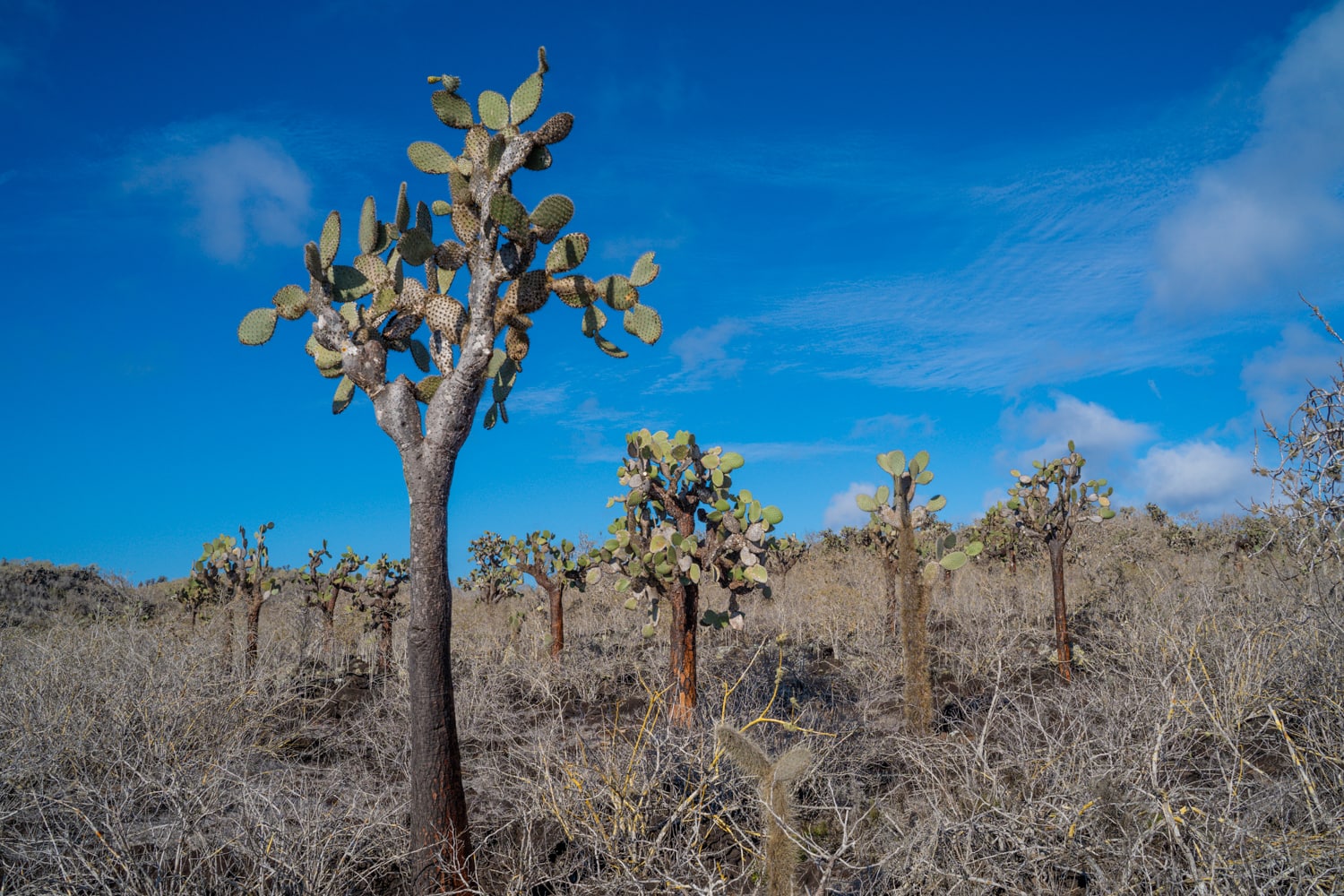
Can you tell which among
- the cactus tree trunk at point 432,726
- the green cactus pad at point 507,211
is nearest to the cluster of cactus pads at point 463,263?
the green cactus pad at point 507,211

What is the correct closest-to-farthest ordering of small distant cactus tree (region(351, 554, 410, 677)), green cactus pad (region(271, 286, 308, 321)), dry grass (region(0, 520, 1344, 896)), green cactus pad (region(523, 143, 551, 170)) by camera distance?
dry grass (region(0, 520, 1344, 896)) → green cactus pad (region(523, 143, 551, 170)) → green cactus pad (region(271, 286, 308, 321)) → small distant cactus tree (region(351, 554, 410, 677))

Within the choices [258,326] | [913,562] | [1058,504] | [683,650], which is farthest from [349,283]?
[1058,504]

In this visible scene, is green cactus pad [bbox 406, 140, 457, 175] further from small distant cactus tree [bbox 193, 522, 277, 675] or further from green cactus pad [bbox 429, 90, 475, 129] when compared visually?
small distant cactus tree [bbox 193, 522, 277, 675]

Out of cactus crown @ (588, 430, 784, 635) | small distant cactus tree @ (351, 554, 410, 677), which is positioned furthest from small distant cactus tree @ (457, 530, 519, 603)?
cactus crown @ (588, 430, 784, 635)

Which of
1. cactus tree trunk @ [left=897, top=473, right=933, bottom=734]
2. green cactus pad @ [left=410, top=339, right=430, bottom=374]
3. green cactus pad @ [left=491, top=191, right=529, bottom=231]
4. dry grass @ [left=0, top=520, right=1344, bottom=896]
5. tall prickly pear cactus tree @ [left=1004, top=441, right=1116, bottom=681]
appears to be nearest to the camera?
dry grass @ [left=0, top=520, right=1344, bottom=896]

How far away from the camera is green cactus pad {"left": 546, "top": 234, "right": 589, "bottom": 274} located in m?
3.53

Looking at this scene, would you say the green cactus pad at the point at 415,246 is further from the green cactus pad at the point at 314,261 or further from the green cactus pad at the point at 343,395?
the green cactus pad at the point at 343,395

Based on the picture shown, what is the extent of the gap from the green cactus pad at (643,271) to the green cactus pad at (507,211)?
74 cm

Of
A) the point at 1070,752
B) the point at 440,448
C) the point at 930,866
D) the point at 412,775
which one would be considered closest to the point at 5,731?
the point at 412,775

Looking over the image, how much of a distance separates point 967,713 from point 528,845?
3.72 metres

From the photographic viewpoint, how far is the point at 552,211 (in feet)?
11.1

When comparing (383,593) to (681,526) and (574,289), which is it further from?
(574,289)

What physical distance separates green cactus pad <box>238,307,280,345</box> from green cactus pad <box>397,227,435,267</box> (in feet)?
3.15

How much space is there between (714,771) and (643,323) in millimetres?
2248
